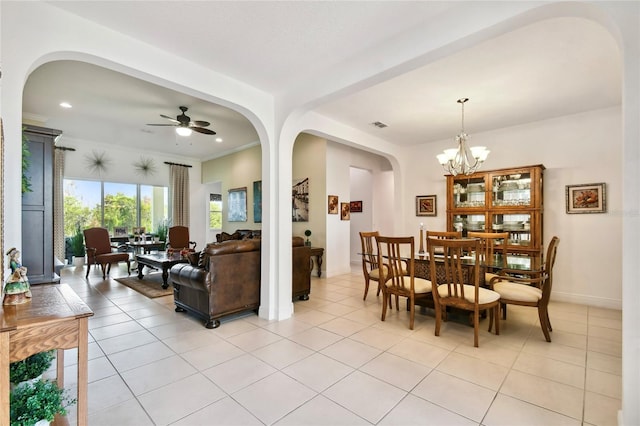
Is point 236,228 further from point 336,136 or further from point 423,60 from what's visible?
point 423,60

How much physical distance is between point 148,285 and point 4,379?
451cm

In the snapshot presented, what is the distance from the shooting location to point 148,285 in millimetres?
5258

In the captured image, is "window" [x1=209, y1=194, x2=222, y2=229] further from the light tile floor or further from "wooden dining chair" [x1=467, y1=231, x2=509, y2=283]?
"wooden dining chair" [x1=467, y1=231, x2=509, y2=283]

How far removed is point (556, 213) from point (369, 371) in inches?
164

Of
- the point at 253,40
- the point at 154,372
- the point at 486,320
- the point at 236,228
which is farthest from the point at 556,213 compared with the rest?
the point at 236,228

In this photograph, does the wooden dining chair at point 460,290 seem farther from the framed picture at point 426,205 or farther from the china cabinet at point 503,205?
the framed picture at point 426,205

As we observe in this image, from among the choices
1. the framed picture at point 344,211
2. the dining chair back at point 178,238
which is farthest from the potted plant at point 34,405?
the dining chair back at point 178,238

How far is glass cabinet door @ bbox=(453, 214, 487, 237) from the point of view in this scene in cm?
507

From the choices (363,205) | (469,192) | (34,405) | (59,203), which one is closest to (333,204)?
(363,205)

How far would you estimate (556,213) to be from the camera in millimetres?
4543

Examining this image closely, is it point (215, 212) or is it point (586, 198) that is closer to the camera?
point (586, 198)

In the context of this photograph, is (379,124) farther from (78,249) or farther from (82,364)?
(78,249)

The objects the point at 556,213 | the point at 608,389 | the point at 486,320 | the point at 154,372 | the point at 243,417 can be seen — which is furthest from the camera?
the point at 556,213

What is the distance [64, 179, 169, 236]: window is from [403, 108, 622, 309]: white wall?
28.5 feet
